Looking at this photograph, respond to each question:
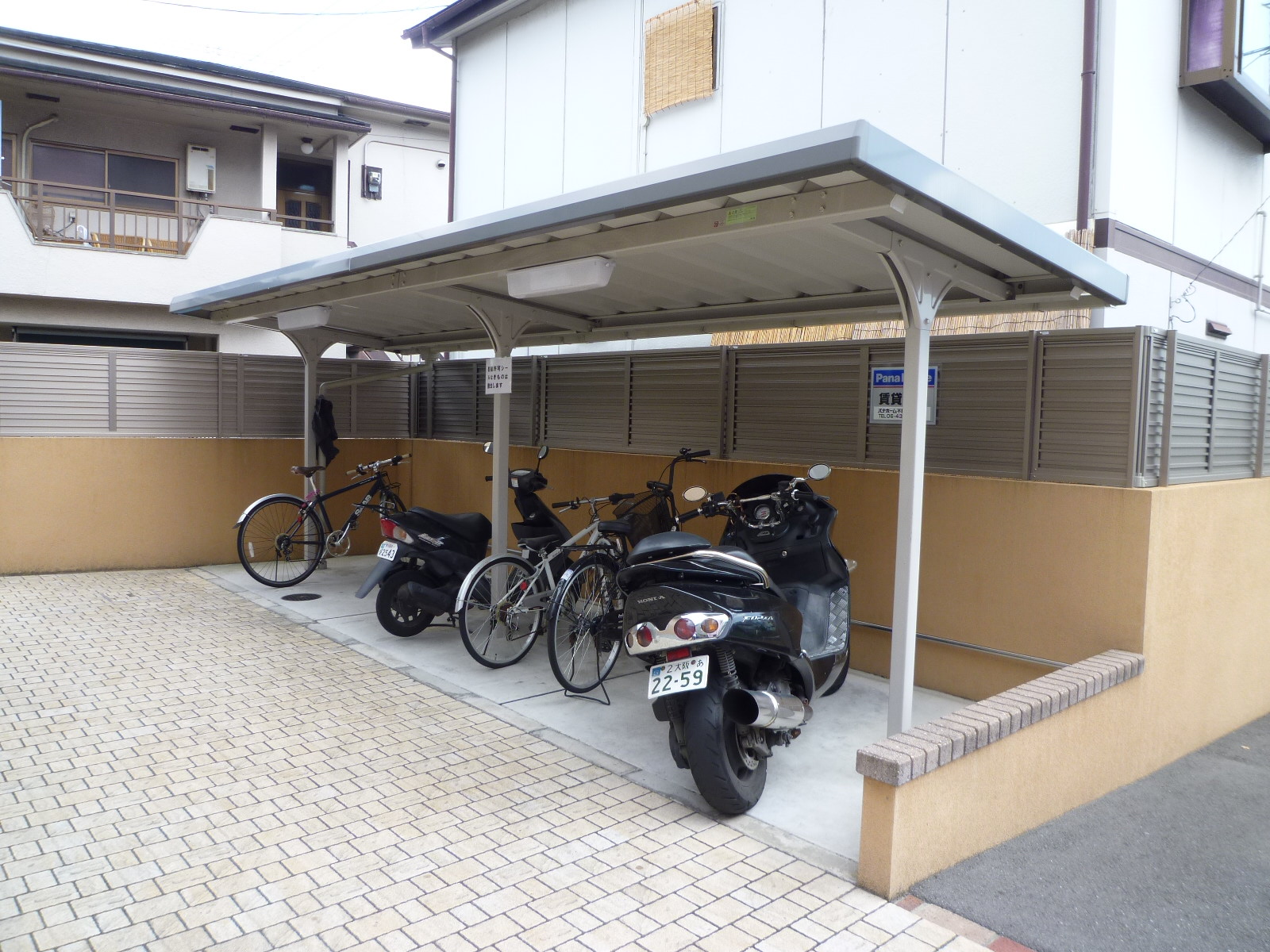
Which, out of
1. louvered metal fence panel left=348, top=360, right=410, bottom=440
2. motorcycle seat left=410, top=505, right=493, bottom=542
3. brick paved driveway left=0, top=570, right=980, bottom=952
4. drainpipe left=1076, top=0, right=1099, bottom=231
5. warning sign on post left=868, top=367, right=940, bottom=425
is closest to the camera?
brick paved driveway left=0, top=570, right=980, bottom=952

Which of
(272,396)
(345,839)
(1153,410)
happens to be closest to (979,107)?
(1153,410)

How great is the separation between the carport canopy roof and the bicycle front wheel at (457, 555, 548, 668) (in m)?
1.71

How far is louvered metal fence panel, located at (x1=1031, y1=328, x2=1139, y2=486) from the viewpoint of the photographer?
4246mm

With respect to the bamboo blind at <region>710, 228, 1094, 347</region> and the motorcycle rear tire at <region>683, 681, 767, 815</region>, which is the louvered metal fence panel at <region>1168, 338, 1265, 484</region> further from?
the motorcycle rear tire at <region>683, 681, 767, 815</region>

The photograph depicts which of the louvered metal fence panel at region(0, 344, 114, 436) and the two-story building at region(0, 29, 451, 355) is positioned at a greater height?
the two-story building at region(0, 29, 451, 355)

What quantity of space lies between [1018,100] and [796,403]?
7.78 feet

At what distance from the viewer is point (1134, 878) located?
317 centimetres

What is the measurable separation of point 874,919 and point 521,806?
1.40 meters

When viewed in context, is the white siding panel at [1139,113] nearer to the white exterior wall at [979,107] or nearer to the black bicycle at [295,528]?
the white exterior wall at [979,107]

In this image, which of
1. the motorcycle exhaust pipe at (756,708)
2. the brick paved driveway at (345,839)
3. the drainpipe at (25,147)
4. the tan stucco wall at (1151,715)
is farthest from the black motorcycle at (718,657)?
the drainpipe at (25,147)

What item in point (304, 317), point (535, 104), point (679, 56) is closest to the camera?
point (304, 317)

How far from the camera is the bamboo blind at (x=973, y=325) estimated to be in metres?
5.28

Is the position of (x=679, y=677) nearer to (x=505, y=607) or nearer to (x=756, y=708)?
(x=756, y=708)

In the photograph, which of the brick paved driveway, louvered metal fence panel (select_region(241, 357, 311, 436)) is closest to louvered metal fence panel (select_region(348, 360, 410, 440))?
louvered metal fence panel (select_region(241, 357, 311, 436))
